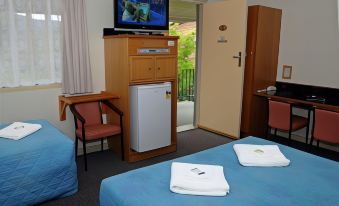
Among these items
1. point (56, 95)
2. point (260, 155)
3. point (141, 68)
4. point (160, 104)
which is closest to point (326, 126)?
point (260, 155)

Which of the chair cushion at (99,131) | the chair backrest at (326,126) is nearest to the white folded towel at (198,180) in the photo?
the chair cushion at (99,131)

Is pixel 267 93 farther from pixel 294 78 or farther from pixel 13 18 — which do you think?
pixel 13 18

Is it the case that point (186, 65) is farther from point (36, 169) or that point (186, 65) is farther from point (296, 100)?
point (36, 169)

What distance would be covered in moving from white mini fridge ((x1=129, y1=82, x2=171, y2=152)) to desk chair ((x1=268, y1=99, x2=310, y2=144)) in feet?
4.46

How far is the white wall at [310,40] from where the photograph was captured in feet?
11.8

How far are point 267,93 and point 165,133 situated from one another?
1611 mm

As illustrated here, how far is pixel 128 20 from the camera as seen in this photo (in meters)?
3.50

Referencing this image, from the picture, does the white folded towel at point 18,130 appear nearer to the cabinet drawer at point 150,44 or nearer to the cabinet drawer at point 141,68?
the cabinet drawer at point 141,68

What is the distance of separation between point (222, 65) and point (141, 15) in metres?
A: 1.46

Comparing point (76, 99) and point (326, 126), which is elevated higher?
point (76, 99)

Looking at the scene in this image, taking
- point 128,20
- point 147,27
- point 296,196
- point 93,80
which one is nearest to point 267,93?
point 147,27

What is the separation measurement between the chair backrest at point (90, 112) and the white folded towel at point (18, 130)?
0.65 meters

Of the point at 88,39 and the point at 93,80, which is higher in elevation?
the point at 88,39

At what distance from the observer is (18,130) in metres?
2.61
